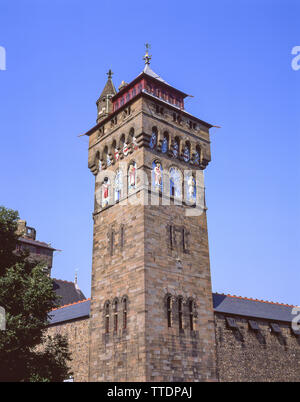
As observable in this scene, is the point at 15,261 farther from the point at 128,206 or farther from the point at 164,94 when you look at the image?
the point at 164,94

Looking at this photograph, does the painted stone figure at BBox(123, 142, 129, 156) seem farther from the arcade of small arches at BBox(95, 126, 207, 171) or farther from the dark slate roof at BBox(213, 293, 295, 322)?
the dark slate roof at BBox(213, 293, 295, 322)

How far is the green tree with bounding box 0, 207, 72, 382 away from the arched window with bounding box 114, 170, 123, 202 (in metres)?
7.61

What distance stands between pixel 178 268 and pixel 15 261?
10.3 m

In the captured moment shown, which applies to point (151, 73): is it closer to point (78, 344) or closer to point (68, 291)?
point (78, 344)

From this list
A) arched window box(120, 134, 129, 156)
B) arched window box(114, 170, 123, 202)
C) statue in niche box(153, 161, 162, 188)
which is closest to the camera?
statue in niche box(153, 161, 162, 188)

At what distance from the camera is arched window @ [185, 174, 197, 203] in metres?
32.3

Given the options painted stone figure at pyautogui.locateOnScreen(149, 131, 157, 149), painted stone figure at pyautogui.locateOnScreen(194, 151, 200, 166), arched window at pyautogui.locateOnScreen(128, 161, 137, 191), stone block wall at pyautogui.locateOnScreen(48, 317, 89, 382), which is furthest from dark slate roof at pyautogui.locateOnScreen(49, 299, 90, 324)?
painted stone figure at pyautogui.locateOnScreen(194, 151, 200, 166)

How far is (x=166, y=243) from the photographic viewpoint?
2919 cm

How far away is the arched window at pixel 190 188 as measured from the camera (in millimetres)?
32312

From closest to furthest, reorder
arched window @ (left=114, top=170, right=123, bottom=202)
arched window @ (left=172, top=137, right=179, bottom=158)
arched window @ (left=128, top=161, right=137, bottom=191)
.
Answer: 1. arched window @ (left=128, top=161, right=137, bottom=191)
2. arched window @ (left=114, top=170, right=123, bottom=202)
3. arched window @ (left=172, top=137, right=179, bottom=158)

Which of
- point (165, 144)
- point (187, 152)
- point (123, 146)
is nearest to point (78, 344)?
point (123, 146)

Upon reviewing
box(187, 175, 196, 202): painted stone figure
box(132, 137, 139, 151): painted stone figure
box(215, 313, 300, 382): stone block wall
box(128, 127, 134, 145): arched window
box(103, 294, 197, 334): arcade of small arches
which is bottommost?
box(215, 313, 300, 382): stone block wall

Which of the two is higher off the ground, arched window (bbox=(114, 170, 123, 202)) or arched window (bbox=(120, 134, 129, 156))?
arched window (bbox=(120, 134, 129, 156))

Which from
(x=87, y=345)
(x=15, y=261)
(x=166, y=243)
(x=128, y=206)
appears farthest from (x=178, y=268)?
(x=15, y=261)
